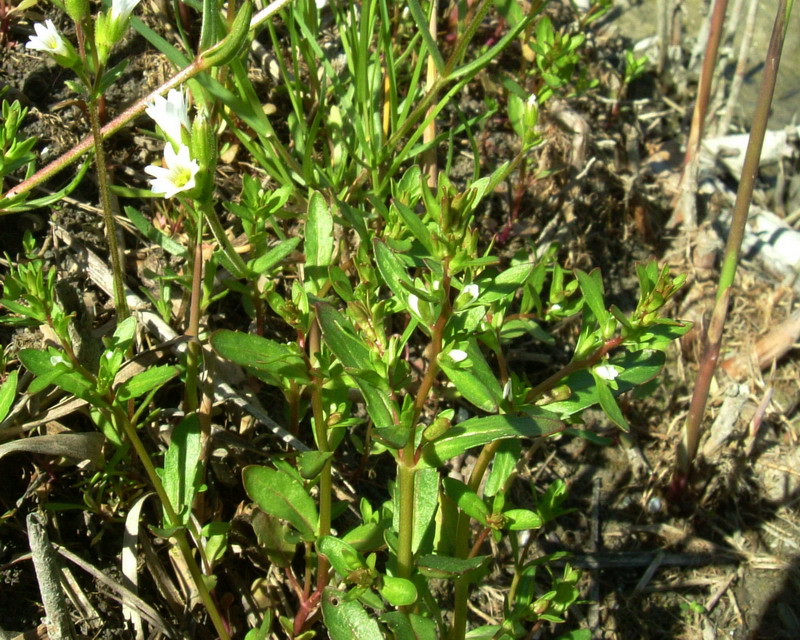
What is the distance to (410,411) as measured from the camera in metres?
1.53

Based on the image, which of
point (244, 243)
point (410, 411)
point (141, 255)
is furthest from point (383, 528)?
point (141, 255)

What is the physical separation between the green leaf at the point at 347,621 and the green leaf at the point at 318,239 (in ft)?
2.35

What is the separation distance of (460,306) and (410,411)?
256 millimetres

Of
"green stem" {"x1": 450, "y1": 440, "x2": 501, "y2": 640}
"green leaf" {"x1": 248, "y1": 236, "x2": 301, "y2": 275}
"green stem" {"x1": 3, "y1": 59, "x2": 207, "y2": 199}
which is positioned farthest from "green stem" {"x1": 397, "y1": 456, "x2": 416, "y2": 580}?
"green stem" {"x1": 3, "y1": 59, "x2": 207, "y2": 199}

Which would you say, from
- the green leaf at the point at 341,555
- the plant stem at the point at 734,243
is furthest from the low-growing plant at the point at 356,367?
the plant stem at the point at 734,243

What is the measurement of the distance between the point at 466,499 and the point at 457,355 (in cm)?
40

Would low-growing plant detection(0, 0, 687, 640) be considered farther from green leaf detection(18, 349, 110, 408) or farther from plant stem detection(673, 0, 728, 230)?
plant stem detection(673, 0, 728, 230)

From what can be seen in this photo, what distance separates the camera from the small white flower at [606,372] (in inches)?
62.9

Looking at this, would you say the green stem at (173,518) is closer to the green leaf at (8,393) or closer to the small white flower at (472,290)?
the green leaf at (8,393)

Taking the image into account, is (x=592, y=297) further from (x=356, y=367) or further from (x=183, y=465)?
(x=183, y=465)

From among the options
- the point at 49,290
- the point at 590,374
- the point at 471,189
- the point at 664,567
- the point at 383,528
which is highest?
the point at 471,189

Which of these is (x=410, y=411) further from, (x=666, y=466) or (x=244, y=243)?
(x=666, y=466)

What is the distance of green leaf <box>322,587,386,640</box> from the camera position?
1.50 meters

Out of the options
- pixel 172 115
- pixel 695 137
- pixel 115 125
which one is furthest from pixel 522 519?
pixel 695 137
